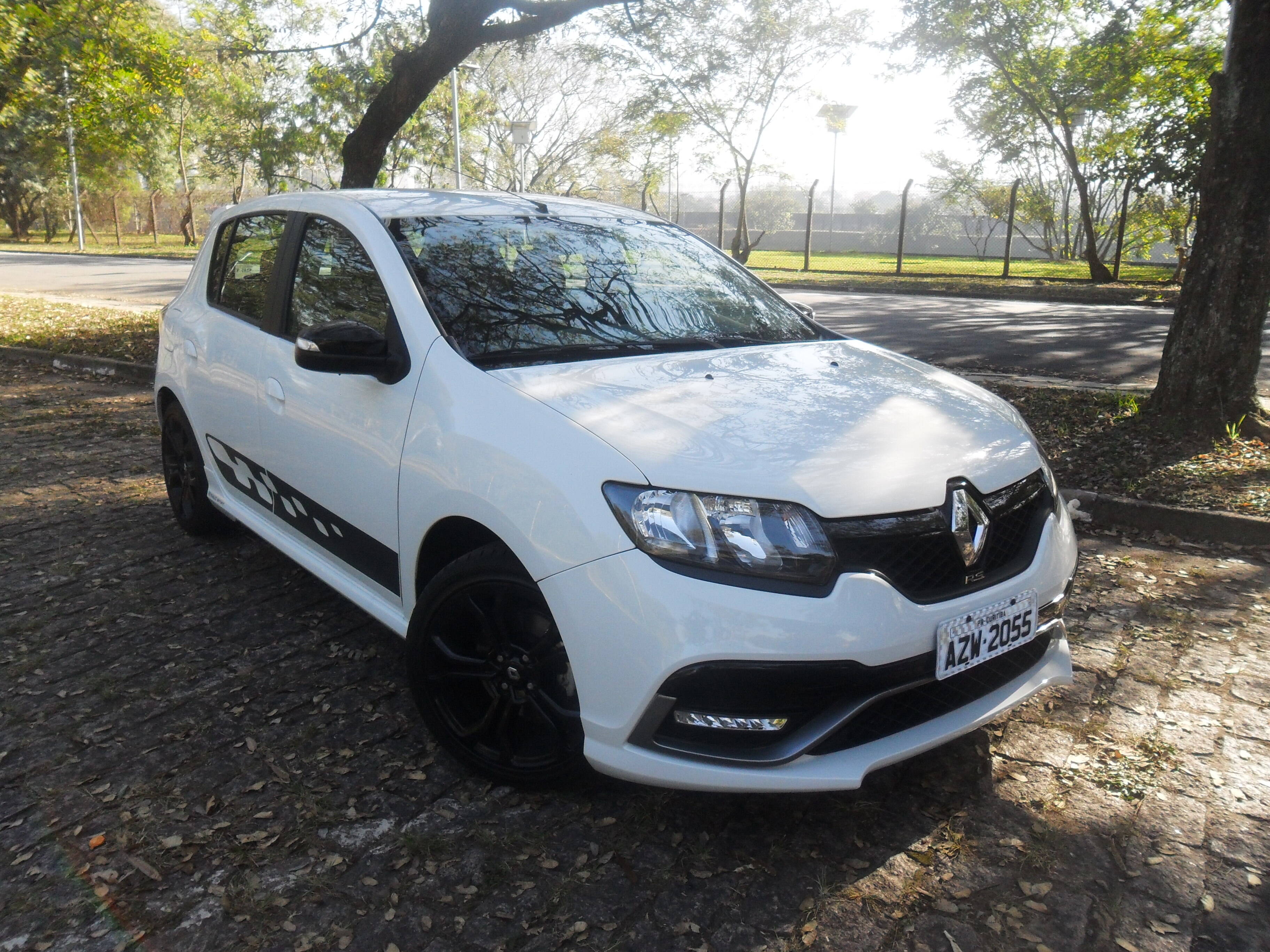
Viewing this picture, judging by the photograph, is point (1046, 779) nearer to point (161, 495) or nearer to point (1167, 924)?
point (1167, 924)

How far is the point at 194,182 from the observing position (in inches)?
1788

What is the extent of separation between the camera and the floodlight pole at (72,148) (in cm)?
1261

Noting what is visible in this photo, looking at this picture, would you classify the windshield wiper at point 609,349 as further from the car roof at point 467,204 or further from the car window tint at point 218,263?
the car window tint at point 218,263

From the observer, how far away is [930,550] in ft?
7.91

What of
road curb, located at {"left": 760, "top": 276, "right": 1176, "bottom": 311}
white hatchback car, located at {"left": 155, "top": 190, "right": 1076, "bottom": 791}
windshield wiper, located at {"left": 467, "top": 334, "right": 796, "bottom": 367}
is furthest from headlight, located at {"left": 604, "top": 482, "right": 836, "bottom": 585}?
road curb, located at {"left": 760, "top": 276, "right": 1176, "bottom": 311}

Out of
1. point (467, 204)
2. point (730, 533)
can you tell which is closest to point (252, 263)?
point (467, 204)

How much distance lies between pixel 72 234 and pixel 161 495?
151 ft

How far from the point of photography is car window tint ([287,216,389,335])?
3268 mm

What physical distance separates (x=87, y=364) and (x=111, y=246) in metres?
35.5

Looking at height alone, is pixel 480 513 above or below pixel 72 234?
below

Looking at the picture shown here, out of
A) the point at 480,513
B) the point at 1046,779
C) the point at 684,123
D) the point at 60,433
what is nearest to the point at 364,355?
the point at 480,513

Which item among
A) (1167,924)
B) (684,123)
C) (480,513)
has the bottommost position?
(1167,924)

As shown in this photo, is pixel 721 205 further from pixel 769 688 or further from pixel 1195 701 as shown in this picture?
pixel 769 688

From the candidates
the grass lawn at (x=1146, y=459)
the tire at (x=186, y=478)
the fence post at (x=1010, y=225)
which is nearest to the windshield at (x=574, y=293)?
the tire at (x=186, y=478)
